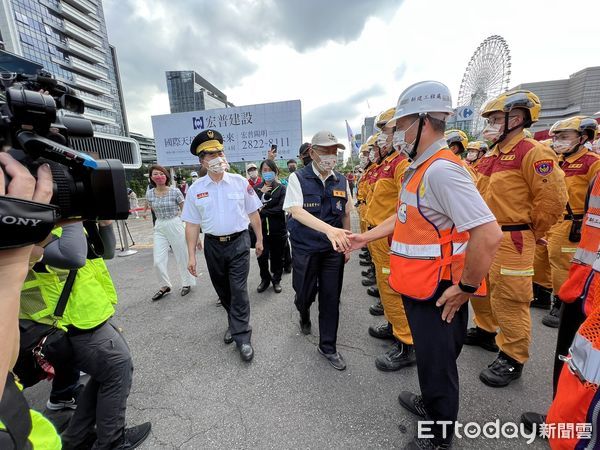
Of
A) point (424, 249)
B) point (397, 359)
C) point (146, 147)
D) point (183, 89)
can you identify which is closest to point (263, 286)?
point (397, 359)

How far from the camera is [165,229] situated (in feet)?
14.2

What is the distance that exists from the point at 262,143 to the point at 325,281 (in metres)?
12.3

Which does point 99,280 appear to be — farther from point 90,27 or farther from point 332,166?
point 90,27

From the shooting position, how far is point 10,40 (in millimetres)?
33406

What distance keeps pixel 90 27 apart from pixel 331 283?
220 ft

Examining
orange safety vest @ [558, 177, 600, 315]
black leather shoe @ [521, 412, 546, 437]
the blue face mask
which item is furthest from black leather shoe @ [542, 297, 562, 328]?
the blue face mask

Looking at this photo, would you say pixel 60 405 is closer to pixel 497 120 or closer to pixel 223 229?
pixel 223 229

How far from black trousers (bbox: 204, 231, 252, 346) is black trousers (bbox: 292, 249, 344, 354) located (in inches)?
23.4

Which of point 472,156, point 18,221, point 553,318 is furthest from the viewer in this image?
point 472,156

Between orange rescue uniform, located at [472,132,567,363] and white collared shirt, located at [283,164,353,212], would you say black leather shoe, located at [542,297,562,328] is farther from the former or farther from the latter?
white collared shirt, located at [283,164,353,212]

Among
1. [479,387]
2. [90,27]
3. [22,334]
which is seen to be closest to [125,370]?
[22,334]

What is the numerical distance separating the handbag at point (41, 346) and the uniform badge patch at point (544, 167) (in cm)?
333

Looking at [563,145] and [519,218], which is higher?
[563,145]

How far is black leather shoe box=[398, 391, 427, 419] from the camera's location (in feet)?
6.17
